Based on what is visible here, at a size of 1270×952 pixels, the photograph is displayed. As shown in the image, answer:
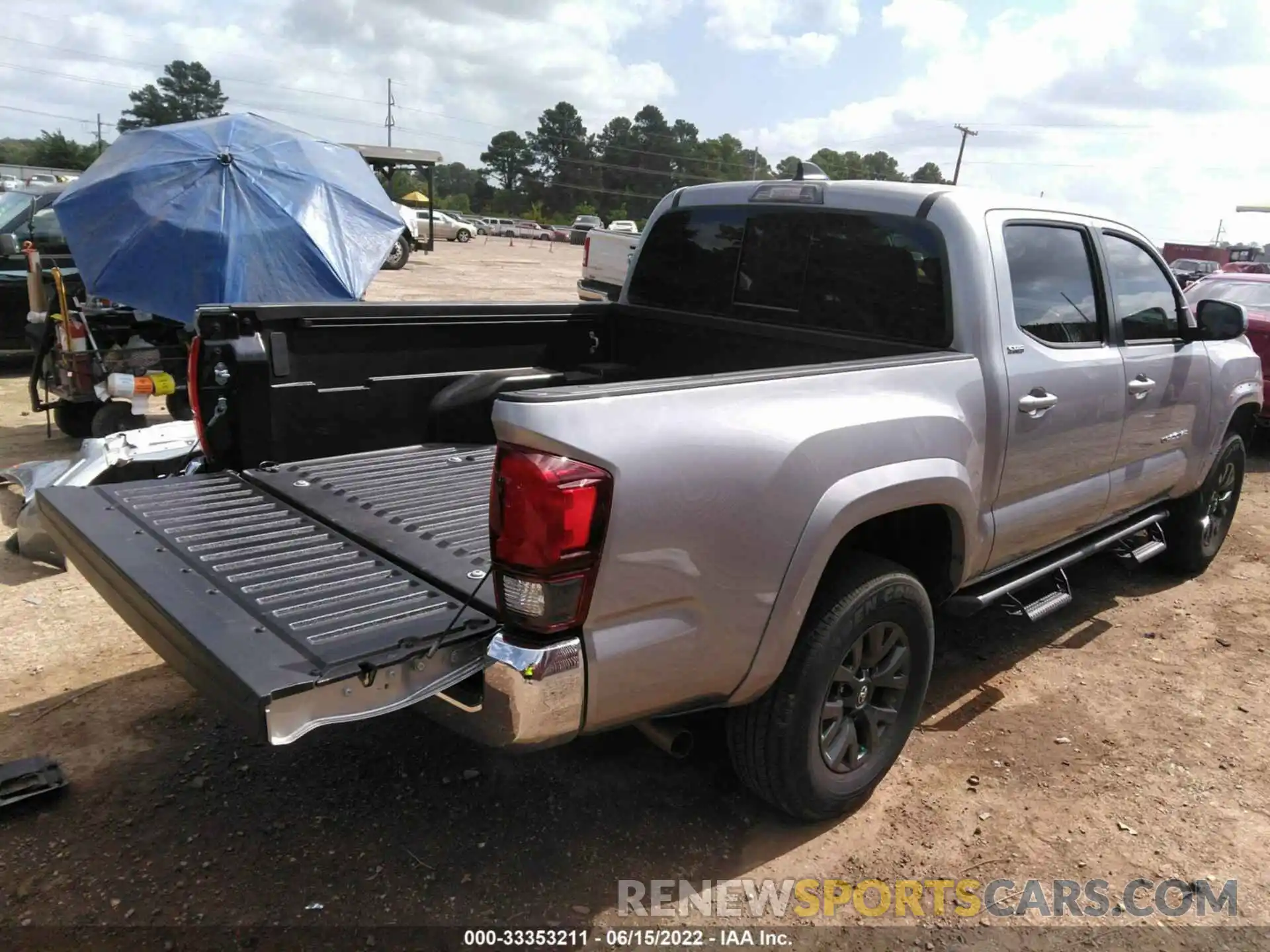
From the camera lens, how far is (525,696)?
2215 mm

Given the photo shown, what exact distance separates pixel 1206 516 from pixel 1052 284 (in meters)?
2.54

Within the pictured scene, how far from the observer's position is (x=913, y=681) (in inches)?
131

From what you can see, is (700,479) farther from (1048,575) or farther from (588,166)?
(588,166)

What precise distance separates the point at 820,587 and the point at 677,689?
64 centimetres

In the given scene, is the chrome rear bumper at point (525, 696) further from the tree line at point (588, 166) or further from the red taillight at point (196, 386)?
the tree line at point (588, 166)

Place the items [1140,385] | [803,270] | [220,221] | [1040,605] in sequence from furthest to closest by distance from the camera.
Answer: [220,221]
[1140,385]
[803,270]
[1040,605]

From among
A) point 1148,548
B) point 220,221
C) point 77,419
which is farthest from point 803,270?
point 77,419

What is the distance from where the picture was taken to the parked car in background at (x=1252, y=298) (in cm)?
876

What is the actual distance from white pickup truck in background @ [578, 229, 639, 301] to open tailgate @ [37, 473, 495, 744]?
10951 mm

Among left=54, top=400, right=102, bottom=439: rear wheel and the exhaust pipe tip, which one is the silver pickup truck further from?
left=54, top=400, right=102, bottom=439: rear wheel

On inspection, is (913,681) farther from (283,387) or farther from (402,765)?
(283,387)

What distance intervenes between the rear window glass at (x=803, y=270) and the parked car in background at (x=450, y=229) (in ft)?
135

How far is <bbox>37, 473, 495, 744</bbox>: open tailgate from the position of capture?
6.93 feet

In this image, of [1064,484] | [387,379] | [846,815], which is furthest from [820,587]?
[387,379]
